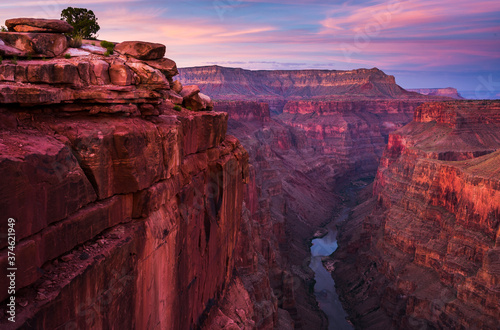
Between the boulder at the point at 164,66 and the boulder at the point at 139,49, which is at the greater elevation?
the boulder at the point at 139,49

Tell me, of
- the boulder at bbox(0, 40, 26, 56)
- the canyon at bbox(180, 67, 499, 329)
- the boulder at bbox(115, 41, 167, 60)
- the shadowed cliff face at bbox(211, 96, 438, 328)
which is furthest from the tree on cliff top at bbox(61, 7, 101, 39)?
the canyon at bbox(180, 67, 499, 329)

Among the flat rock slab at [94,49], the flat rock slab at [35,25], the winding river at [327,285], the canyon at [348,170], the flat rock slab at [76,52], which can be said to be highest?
the flat rock slab at [35,25]

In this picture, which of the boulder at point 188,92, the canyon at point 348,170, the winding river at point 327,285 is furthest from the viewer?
the canyon at point 348,170

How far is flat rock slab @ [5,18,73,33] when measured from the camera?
502 inches

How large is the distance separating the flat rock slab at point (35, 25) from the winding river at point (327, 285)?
4410cm

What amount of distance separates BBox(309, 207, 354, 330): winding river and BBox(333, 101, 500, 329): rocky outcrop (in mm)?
1427

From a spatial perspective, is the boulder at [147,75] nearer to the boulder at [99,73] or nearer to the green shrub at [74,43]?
the boulder at [99,73]

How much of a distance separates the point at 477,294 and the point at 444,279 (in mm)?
5716

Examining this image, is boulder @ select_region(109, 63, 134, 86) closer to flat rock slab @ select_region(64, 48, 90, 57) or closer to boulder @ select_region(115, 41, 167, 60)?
flat rock slab @ select_region(64, 48, 90, 57)

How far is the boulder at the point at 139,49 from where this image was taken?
15773mm

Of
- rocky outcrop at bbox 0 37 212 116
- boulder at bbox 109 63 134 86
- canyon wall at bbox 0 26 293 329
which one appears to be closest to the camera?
canyon wall at bbox 0 26 293 329

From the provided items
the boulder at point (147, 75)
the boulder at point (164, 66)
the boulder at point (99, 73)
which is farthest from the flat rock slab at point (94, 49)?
the boulder at point (164, 66)

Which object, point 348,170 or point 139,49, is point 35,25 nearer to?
point 139,49

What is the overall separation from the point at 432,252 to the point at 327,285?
16.2 meters
